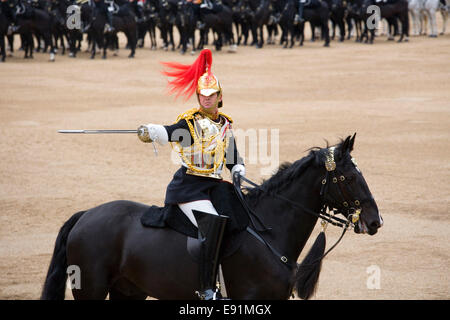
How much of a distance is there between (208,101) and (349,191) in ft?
3.65

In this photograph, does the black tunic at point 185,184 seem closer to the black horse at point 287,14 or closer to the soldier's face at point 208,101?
the soldier's face at point 208,101

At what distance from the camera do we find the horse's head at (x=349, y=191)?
4.60 m

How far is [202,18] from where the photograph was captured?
26.1m

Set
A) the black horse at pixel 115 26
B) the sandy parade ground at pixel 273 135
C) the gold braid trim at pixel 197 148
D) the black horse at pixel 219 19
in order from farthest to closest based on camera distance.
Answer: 1. the black horse at pixel 219 19
2. the black horse at pixel 115 26
3. the sandy parade ground at pixel 273 135
4. the gold braid trim at pixel 197 148

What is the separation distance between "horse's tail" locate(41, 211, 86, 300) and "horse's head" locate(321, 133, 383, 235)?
1810mm

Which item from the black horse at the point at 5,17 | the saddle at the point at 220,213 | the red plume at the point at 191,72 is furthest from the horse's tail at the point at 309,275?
the black horse at the point at 5,17

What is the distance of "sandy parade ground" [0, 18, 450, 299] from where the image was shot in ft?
24.3

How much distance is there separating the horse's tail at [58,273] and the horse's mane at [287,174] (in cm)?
128

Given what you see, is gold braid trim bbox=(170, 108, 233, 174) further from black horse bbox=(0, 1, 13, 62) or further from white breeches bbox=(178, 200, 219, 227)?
black horse bbox=(0, 1, 13, 62)

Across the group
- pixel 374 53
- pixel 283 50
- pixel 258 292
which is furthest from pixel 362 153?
pixel 283 50

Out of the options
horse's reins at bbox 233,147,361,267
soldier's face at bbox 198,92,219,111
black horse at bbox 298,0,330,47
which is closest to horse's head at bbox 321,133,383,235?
horse's reins at bbox 233,147,361,267

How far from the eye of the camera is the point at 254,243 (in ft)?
15.6

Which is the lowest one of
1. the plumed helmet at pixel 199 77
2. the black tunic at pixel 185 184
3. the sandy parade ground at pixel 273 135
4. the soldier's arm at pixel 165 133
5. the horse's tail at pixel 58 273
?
the sandy parade ground at pixel 273 135
